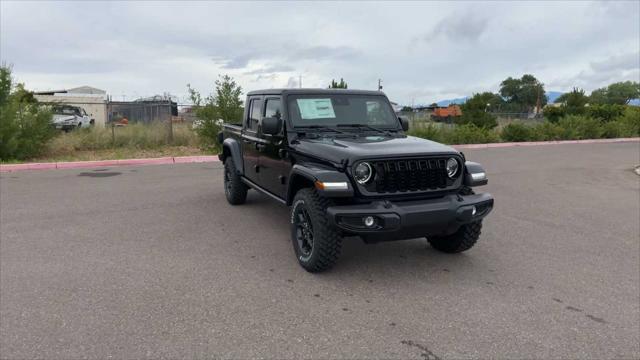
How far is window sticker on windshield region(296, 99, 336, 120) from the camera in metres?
5.29

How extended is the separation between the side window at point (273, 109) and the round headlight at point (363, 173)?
1.57 metres

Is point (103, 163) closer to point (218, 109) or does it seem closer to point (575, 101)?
point (218, 109)

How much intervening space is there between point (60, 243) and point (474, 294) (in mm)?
4507

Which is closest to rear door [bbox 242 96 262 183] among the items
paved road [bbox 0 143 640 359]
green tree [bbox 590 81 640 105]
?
paved road [bbox 0 143 640 359]

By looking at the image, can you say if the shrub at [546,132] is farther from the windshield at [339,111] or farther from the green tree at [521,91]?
the green tree at [521,91]

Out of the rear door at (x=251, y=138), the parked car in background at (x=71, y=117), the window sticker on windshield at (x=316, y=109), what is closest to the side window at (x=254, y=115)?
the rear door at (x=251, y=138)

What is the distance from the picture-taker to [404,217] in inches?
153

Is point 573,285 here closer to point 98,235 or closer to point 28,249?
point 98,235

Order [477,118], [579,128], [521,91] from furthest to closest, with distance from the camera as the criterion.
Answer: [521,91]
[477,118]
[579,128]

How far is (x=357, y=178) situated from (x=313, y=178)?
1.27 feet

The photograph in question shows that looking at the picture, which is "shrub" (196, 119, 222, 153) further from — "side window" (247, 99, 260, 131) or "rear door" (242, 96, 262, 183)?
"side window" (247, 99, 260, 131)

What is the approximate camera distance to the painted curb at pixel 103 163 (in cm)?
1166

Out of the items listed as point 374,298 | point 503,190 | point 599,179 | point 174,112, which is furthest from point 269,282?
point 174,112

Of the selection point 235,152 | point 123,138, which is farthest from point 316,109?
point 123,138
